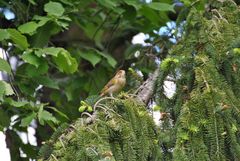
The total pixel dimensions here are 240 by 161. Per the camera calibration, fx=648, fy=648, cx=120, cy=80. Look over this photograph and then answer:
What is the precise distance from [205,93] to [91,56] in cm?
221

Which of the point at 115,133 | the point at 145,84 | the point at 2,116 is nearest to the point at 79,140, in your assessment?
the point at 115,133

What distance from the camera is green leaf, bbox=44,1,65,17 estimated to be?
4.55m

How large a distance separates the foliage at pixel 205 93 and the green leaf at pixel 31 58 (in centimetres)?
96

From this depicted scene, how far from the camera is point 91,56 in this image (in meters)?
5.46

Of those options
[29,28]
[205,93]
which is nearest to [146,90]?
[205,93]

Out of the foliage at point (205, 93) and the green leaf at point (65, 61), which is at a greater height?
the green leaf at point (65, 61)

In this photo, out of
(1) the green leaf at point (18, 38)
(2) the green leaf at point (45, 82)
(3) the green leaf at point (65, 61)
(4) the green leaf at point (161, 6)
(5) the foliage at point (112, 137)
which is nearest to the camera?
(5) the foliage at point (112, 137)

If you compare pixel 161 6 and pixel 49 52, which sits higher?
pixel 161 6

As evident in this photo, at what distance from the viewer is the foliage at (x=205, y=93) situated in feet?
10.8

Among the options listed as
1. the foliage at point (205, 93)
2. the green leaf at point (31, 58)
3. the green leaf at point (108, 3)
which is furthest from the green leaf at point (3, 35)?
the green leaf at point (108, 3)

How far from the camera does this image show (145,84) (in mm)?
3891

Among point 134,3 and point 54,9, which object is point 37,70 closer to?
point 54,9

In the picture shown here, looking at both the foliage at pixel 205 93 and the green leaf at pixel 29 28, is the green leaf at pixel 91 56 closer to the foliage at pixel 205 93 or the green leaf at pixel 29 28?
the green leaf at pixel 29 28

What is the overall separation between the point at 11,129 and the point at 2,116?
101 centimetres
